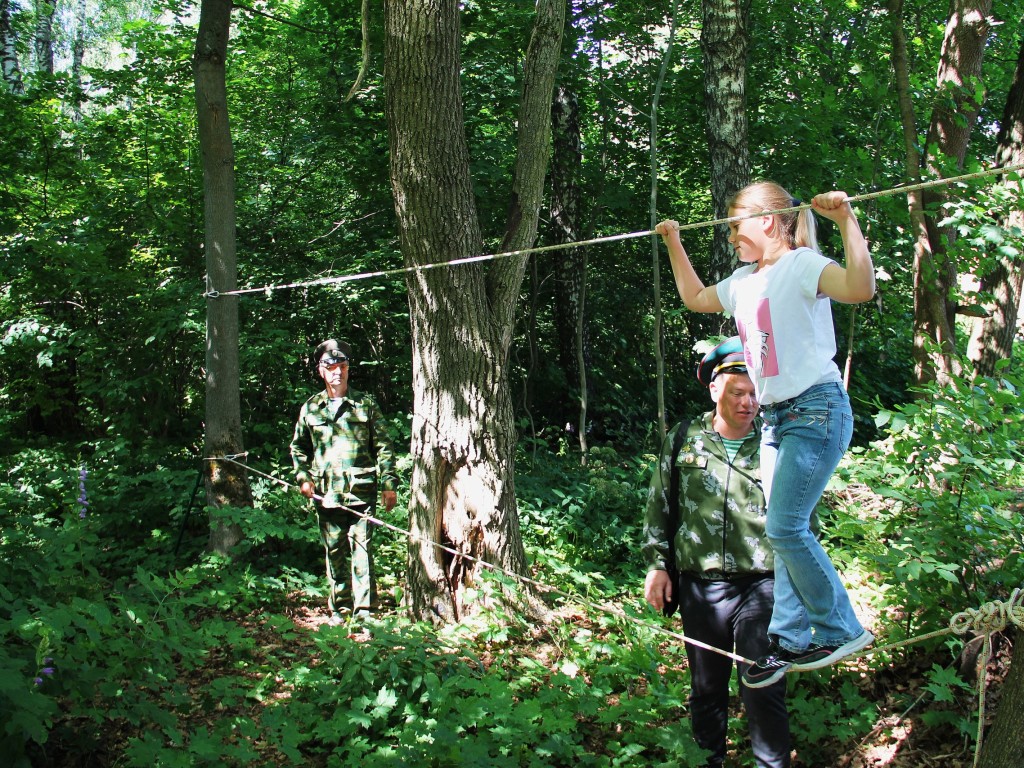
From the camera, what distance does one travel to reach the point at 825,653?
8.84 ft

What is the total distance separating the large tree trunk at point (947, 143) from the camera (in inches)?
238

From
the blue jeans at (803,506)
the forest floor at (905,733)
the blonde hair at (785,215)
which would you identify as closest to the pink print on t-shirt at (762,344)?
the blue jeans at (803,506)

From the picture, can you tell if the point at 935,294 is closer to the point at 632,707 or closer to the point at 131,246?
the point at 632,707

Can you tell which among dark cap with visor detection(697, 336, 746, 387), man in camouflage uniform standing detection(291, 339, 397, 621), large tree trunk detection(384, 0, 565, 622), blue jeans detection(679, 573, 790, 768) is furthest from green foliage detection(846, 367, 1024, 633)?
man in camouflage uniform standing detection(291, 339, 397, 621)

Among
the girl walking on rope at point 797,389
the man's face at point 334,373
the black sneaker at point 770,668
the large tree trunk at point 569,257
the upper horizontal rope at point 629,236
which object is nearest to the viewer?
the upper horizontal rope at point 629,236

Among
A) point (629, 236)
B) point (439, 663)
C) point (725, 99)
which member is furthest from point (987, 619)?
point (725, 99)

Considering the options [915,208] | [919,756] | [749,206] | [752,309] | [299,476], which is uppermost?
[915,208]

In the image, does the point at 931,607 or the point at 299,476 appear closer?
the point at 931,607

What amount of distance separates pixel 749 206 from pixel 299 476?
3829 mm

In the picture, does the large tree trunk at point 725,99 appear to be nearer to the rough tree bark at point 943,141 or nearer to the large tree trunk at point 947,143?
the rough tree bark at point 943,141

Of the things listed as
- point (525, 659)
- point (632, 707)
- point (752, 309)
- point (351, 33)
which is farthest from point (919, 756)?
point (351, 33)

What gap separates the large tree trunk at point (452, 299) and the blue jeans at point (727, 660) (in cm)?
177

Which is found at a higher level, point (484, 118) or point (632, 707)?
point (484, 118)

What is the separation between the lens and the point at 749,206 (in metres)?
2.78
